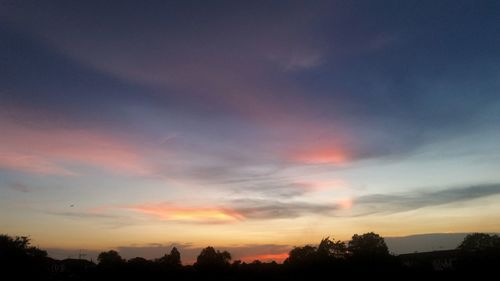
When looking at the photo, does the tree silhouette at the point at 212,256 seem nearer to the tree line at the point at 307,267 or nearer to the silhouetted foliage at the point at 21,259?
the tree line at the point at 307,267

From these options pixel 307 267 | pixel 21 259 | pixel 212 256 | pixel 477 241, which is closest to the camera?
pixel 21 259

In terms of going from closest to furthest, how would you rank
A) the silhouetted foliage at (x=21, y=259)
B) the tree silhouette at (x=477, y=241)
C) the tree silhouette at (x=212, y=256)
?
1. the silhouetted foliage at (x=21, y=259)
2. the tree silhouette at (x=477, y=241)
3. the tree silhouette at (x=212, y=256)

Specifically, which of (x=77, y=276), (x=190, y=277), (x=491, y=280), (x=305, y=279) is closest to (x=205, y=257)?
(x=77, y=276)

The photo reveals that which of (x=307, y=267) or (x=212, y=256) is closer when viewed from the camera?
(x=307, y=267)

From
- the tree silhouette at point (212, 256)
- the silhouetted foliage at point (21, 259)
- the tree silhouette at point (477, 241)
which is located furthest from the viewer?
the tree silhouette at point (212, 256)

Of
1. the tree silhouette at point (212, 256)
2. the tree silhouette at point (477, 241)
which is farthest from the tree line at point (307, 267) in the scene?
the tree silhouette at point (212, 256)

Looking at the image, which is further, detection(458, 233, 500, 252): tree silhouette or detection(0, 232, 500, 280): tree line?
detection(458, 233, 500, 252): tree silhouette

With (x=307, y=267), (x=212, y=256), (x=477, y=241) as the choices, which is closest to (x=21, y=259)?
(x=307, y=267)

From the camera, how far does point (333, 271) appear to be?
7825 centimetres

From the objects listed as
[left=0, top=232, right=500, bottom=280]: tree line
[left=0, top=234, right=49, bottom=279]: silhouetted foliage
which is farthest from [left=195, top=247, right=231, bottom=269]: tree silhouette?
[left=0, top=234, right=49, bottom=279]: silhouetted foliage

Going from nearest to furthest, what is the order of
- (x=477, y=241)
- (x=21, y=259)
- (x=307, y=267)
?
1. (x=21, y=259)
2. (x=307, y=267)
3. (x=477, y=241)

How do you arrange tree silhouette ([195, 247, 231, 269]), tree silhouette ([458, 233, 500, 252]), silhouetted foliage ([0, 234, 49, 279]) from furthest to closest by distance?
1. tree silhouette ([195, 247, 231, 269])
2. tree silhouette ([458, 233, 500, 252])
3. silhouetted foliage ([0, 234, 49, 279])

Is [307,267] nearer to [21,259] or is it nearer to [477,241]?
[21,259]

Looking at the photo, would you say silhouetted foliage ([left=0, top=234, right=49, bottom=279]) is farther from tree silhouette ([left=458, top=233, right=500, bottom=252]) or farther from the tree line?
tree silhouette ([left=458, top=233, right=500, bottom=252])
